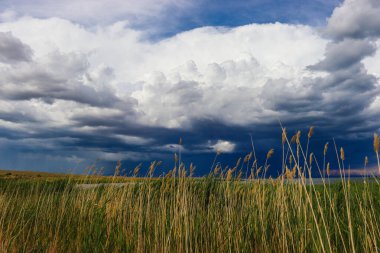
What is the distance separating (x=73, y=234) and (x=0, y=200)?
279 centimetres

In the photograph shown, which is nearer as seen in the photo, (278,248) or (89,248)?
(278,248)

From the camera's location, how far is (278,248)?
338cm

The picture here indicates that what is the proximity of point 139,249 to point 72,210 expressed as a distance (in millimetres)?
2627

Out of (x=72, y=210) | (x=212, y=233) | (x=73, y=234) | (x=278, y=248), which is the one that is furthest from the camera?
(x=72, y=210)

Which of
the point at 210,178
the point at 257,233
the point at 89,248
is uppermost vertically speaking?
the point at 210,178

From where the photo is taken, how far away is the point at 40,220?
19.3 feet

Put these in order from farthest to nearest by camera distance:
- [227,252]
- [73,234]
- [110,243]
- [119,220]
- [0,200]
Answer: [0,200] → [73,234] → [119,220] → [110,243] → [227,252]

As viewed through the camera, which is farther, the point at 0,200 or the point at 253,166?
the point at 0,200

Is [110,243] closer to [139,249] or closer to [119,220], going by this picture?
[119,220]

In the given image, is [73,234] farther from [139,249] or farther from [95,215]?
[139,249]

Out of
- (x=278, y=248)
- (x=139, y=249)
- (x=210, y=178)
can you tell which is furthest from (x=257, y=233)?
(x=210, y=178)

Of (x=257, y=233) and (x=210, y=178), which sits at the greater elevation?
(x=210, y=178)

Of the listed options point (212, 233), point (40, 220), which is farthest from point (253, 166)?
point (40, 220)

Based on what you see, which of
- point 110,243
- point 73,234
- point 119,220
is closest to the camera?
point 110,243
